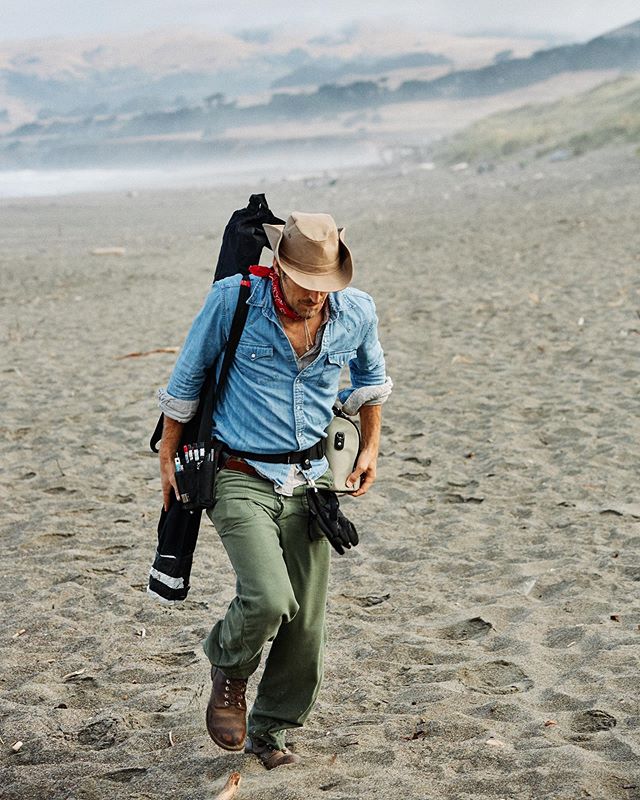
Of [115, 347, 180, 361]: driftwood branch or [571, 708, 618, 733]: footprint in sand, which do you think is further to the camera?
[115, 347, 180, 361]: driftwood branch

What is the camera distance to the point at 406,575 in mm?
5664

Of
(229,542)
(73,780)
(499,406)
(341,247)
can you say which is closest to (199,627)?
(73,780)

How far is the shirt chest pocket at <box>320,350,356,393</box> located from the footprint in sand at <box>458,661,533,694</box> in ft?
4.86

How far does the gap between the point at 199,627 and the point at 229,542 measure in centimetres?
175

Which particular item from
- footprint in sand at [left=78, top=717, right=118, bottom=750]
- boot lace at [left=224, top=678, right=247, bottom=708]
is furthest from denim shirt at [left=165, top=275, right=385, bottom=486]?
footprint in sand at [left=78, top=717, right=118, bottom=750]

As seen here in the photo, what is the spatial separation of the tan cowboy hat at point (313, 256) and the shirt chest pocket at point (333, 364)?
0.29m

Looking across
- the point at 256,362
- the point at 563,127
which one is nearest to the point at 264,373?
the point at 256,362

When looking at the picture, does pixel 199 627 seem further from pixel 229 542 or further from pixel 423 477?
pixel 423 477

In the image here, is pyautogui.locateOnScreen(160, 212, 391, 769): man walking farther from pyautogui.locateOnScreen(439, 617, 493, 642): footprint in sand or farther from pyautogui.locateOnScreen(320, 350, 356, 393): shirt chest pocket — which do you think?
pyautogui.locateOnScreen(439, 617, 493, 642): footprint in sand

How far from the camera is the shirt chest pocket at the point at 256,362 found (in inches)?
139

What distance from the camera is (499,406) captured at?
28.2 feet

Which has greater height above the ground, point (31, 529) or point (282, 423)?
point (282, 423)

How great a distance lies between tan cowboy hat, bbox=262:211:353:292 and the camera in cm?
339

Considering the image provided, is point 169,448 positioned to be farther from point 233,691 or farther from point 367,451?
point 233,691
